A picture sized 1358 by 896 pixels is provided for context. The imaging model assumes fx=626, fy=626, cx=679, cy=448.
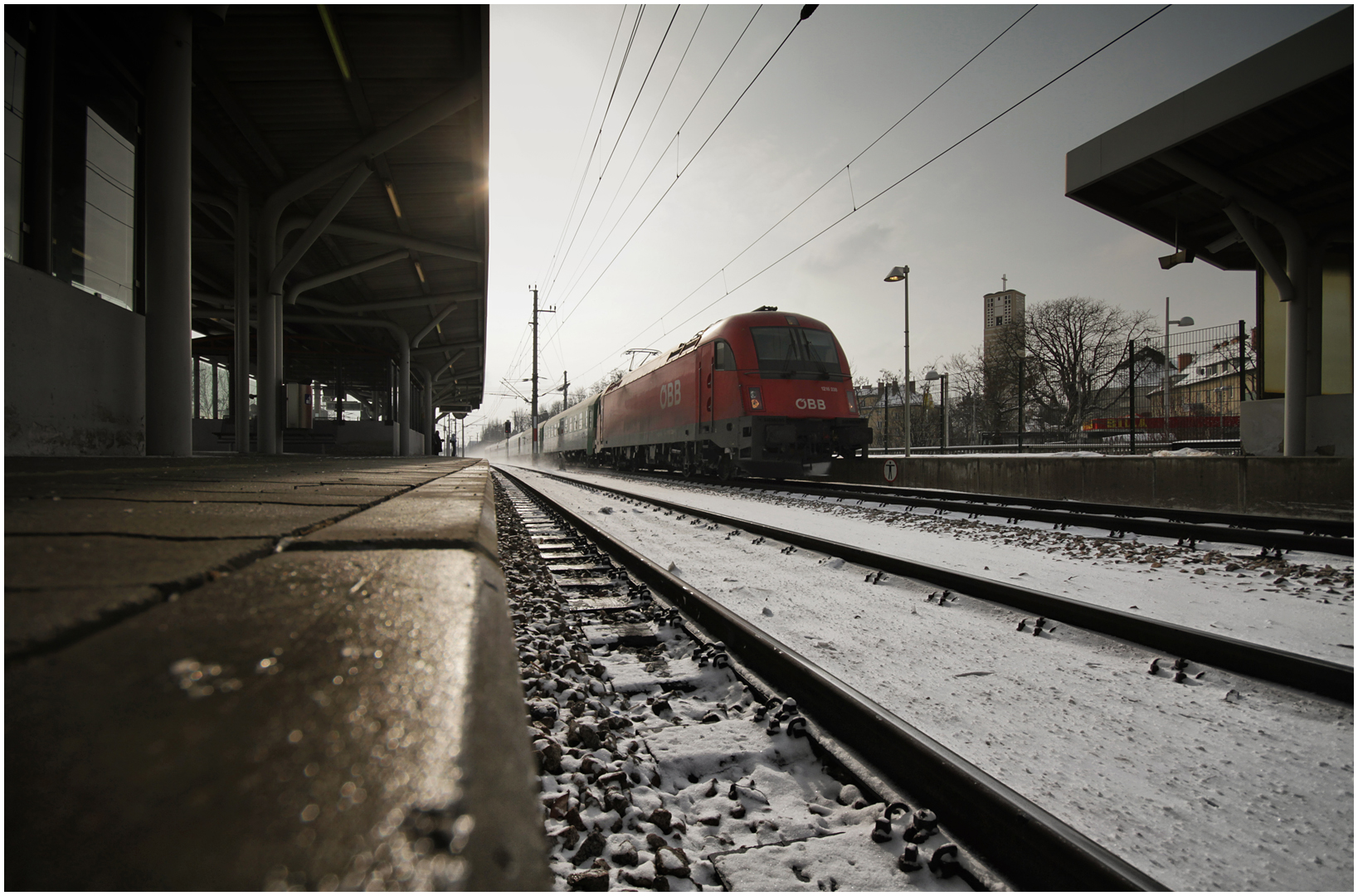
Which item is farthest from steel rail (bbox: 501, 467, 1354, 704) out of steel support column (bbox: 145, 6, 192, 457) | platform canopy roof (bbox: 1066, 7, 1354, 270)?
platform canopy roof (bbox: 1066, 7, 1354, 270)

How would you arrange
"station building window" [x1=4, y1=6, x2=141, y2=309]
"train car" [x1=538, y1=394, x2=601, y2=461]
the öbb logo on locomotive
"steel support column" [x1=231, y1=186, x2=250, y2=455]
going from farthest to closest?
"train car" [x1=538, y1=394, x2=601, y2=461]
the öbb logo on locomotive
"steel support column" [x1=231, y1=186, x2=250, y2=455]
"station building window" [x1=4, y1=6, x2=141, y2=309]

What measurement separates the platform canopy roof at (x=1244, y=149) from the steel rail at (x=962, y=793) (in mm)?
10629

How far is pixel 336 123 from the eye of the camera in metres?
10.0

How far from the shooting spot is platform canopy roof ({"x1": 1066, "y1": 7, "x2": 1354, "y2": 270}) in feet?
26.4

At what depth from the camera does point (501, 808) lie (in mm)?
388

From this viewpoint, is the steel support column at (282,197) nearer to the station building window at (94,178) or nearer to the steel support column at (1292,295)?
the station building window at (94,178)

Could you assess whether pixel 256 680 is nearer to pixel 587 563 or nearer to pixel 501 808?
pixel 501 808

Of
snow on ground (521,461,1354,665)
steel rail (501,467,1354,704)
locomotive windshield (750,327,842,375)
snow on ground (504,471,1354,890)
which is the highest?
locomotive windshield (750,327,842,375)

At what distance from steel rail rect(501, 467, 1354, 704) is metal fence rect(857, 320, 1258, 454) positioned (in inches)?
537

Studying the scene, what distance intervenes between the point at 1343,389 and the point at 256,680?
14988 millimetres

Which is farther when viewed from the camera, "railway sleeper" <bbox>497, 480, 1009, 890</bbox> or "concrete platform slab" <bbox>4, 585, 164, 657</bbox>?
"railway sleeper" <bbox>497, 480, 1009, 890</bbox>

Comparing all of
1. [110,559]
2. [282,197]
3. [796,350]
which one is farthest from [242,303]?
[110,559]

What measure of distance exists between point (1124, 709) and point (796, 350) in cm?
1112

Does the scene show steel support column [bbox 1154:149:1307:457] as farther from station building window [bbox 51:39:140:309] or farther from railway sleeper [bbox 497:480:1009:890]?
station building window [bbox 51:39:140:309]
